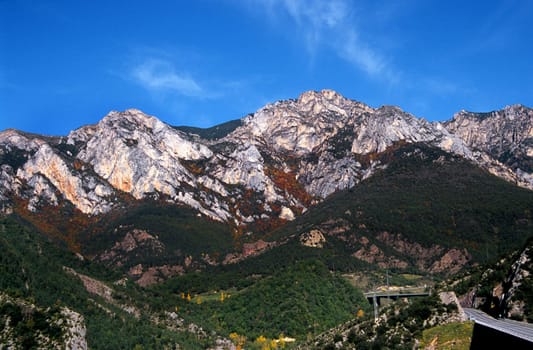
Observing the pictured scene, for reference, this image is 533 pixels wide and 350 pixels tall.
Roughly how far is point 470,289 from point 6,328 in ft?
209

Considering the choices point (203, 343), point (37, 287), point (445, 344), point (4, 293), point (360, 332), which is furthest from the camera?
point (203, 343)

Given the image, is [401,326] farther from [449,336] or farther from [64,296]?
[64,296]

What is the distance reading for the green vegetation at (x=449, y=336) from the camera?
4206 cm

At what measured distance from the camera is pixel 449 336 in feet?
145

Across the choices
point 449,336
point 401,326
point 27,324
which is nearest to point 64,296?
point 27,324

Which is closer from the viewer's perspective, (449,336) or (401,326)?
(449,336)

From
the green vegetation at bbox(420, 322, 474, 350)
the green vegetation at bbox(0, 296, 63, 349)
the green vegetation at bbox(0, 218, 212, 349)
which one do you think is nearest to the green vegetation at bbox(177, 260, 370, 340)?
the green vegetation at bbox(0, 218, 212, 349)

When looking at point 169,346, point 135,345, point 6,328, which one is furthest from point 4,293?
point 169,346

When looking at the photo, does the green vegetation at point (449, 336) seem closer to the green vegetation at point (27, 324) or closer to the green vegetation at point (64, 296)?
the green vegetation at point (27, 324)

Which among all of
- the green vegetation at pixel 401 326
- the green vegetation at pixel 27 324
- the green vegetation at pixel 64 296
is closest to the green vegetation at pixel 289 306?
the green vegetation at pixel 64 296

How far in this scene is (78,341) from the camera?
9269 cm

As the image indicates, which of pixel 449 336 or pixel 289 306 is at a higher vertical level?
pixel 449 336

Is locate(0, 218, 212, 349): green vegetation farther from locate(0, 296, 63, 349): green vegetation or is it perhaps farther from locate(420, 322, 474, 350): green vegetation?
locate(420, 322, 474, 350): green vegetation

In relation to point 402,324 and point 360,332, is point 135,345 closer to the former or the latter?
point 360,332
